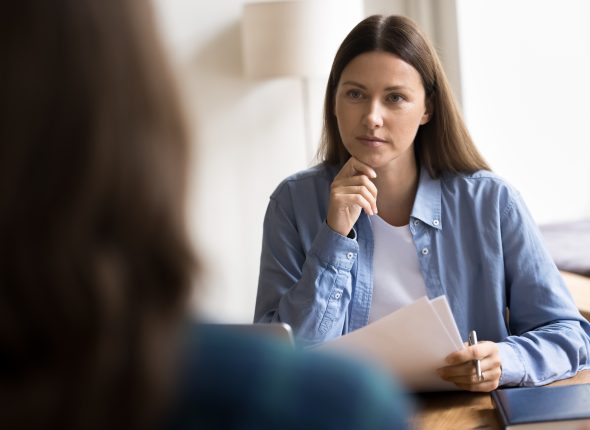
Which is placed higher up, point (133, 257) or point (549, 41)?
point (549, 41)

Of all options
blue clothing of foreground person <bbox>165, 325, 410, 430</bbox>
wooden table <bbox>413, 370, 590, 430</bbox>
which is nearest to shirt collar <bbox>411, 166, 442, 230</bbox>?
wooden table <bbox>413, 370, 590, 430</bbox>

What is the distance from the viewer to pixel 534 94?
13.3 ft

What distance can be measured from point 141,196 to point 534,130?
3809 mm

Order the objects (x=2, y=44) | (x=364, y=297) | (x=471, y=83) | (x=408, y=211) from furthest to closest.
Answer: (x=471, y=83), (x=408, y=211), (x=364, y=297), (x=2, y=44)

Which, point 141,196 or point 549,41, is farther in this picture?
point 549,41

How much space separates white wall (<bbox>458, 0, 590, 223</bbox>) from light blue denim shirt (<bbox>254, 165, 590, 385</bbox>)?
6.66ft

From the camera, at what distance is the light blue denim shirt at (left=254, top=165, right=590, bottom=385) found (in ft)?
6.12

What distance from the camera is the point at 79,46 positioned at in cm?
47

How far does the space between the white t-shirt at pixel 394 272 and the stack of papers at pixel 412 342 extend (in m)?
0.40

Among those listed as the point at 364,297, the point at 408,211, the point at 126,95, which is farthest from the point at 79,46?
the point at 408,211

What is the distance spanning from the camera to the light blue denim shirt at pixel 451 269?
6.12 feet

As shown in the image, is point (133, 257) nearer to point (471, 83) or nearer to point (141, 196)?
point (141, 196)

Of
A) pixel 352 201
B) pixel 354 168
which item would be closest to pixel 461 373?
pixel 352 201

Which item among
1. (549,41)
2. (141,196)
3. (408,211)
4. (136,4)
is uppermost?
(549,41)
